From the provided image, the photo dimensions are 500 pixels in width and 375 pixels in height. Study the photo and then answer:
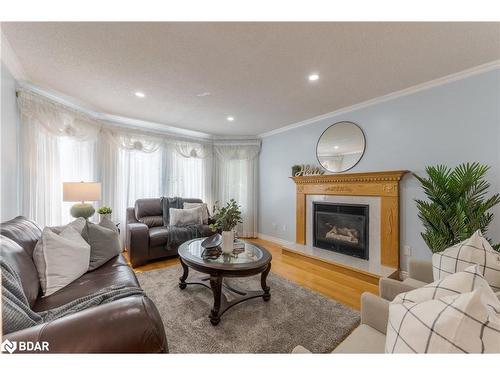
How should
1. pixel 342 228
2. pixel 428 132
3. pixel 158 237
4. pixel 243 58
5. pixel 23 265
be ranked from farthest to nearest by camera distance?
pixel 342 228 < pixel 158 237 < pixel 428 132 < pixel 243 58 < pixel 23 265

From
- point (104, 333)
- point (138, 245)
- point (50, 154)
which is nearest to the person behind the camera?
point (104, 333)

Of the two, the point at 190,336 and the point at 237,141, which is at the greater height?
the point at 237,141

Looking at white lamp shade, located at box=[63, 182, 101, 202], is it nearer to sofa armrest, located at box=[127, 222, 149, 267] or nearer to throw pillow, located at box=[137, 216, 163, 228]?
sofa armrest, located at box=[127, 222, 149, 267]

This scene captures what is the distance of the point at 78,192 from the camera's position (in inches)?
100

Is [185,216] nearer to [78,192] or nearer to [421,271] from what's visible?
[78,192]

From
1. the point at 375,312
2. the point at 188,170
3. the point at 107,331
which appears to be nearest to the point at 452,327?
the point at 375,312

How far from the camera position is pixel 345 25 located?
1496mm

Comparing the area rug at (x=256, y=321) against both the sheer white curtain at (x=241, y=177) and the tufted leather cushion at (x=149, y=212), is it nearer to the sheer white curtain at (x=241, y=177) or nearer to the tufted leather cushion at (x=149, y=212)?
the tufted leather cushion at (x=149, y=212)

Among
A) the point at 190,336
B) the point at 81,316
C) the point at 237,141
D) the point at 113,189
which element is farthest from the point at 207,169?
the point at 81,316

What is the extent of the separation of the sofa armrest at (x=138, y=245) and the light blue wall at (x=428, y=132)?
2972mm

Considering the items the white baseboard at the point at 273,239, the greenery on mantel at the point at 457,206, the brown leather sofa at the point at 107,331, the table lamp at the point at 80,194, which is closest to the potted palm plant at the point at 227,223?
the brown leather sofa at the point at 107,331

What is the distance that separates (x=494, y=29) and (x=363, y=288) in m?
2.53
